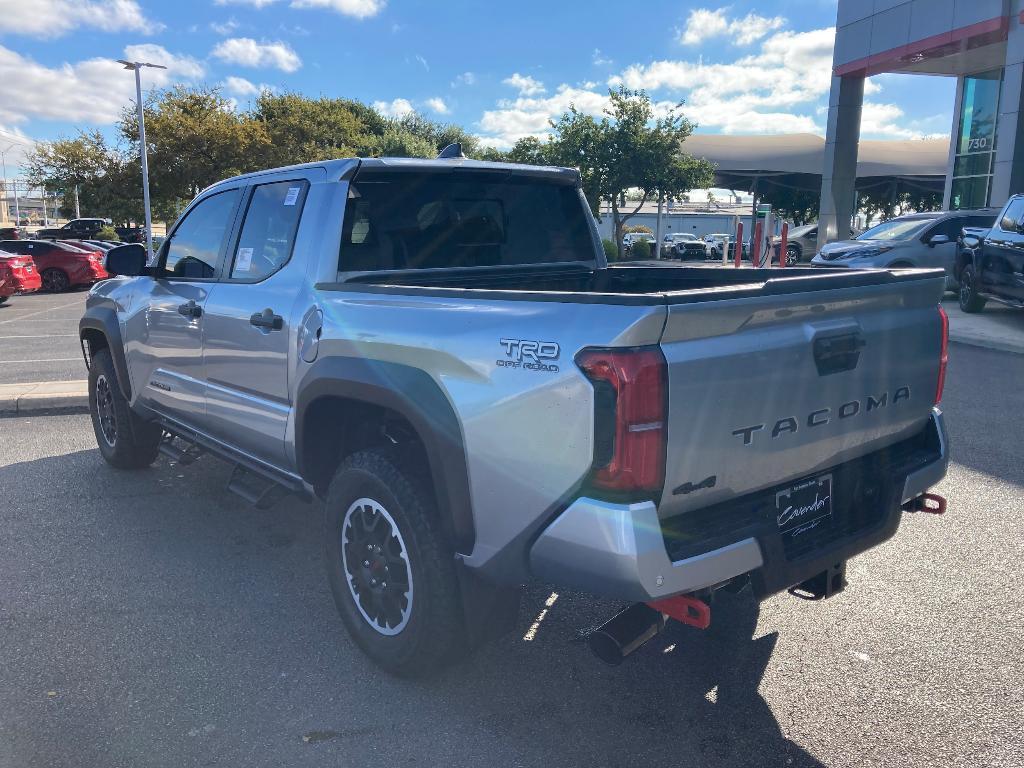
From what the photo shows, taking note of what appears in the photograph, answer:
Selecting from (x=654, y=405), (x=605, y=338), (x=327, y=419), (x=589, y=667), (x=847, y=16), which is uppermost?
(x=847, y=16)

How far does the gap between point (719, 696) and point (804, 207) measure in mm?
54089

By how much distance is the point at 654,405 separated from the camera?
2.30 m

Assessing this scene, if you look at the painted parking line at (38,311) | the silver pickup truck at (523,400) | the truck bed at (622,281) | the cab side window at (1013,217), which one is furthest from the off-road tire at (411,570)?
the painted parking line at (38,311)

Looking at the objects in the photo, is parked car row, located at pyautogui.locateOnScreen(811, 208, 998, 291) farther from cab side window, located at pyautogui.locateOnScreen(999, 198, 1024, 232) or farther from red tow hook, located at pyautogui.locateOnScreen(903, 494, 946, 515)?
red tow hook, located at pyautogui.locateOnScreen(903, 494, 946, 515)

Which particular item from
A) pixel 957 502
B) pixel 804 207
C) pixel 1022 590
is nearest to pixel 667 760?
pixel 1022 590

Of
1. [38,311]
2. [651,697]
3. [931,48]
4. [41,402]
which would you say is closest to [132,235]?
[38,311]

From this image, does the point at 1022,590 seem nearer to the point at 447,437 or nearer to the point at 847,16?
the point at 447,437

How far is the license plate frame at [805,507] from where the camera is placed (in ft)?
8.96

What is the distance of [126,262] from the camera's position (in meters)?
5.04

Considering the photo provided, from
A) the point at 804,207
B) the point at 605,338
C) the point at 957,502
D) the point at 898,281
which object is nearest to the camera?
the point at 605,338

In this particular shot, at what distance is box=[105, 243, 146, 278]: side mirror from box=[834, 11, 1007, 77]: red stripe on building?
20.1 meters

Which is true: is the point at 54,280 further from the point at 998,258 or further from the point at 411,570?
the point at 411,570

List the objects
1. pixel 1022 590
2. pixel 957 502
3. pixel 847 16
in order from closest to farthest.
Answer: pixel 1022 590 < pixel 957 502 < pixel 847 16

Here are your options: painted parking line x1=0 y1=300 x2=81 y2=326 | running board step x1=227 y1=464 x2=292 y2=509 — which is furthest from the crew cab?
painted parking line x1=0 y1=300 x2=81 y2=326
